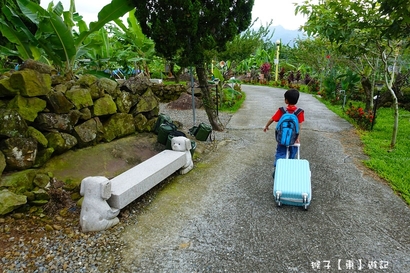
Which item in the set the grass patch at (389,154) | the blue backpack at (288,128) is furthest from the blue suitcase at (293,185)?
the grass patch at (389,154)

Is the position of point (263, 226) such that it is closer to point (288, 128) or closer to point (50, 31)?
point (288, 128)

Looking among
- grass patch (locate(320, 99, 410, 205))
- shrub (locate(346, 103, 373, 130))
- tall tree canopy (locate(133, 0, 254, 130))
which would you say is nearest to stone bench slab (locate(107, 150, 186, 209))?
tall tree canopy (locate(133, 0, 254, 130))

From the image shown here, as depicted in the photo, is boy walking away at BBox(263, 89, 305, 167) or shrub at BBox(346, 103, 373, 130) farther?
shrub at BBox(346, 103, 373, 130)

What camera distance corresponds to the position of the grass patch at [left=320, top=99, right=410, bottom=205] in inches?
168

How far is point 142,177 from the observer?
11.8ft

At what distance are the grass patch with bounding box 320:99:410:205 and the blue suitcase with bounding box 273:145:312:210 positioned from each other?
1433 millimetres

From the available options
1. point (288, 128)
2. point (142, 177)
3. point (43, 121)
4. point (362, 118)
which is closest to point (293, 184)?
point (288, 128)

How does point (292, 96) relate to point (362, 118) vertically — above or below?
above

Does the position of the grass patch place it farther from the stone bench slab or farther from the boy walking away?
the stone bench slab

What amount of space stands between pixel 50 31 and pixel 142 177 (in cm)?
301

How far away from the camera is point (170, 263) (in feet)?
8.43

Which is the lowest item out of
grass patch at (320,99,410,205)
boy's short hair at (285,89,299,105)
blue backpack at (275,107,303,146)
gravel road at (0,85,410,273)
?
gravel road at (0,85,410,273)

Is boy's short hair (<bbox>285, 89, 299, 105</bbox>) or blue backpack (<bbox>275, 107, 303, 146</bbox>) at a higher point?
boy's short hair (<bbox>285, 89, 299, 105</bbox>)

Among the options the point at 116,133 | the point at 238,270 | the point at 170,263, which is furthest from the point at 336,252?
the point at 116,133
